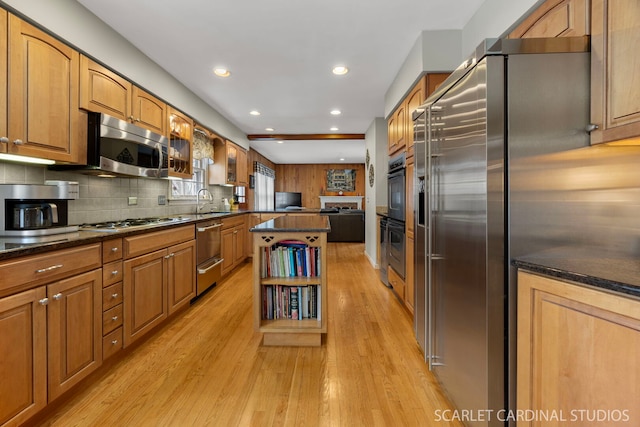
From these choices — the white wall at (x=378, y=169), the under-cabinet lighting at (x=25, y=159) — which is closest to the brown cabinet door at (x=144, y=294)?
the under-cabinet lighting at (x=25, y=159)

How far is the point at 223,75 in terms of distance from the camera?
10.8 feet

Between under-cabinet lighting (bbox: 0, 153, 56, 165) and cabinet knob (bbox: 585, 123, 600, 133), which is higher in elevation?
cabinet knob (bbox: 585, 123, 600, 133)

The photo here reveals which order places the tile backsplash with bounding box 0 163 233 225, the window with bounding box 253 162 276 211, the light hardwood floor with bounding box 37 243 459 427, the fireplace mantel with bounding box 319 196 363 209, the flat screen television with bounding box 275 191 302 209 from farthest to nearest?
the fireplace mantel with bounding box 319 196 363 209, the flat screen television with bounding box 275 191 302 209, the window with bounding box 253 162 276 211, the tile backsplash with bounding box 0 163 233 225, the light hardwood floor with bounding box 37 243 459 427

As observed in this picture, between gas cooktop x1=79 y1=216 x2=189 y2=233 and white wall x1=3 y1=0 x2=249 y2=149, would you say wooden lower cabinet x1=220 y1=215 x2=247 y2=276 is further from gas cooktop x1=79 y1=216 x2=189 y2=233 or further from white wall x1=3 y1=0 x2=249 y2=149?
white wall x1=3 y1=0 x2=249 y2=149

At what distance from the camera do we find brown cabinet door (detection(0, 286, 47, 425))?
1287 millimetres

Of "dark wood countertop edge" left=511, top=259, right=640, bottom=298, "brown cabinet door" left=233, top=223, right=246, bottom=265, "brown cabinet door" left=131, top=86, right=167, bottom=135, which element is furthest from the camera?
"brown cabinet door" left=233, top=223, right=246, bottom=265

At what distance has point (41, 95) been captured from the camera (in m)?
1.78

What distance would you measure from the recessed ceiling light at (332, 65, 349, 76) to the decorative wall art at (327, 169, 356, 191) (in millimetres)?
7753

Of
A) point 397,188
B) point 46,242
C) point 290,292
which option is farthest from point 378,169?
point 46,242

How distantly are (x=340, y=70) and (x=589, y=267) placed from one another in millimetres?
2791

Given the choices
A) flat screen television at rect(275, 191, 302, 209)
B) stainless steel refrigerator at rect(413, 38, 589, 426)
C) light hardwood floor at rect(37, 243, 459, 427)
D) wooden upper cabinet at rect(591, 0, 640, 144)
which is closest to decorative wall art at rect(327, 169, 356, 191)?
flat screen television at rect(275, 191, 302, 209)

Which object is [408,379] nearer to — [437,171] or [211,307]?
[437,171]

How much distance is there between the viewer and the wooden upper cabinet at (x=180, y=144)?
129 inches

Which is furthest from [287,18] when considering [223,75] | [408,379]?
[408,379]
